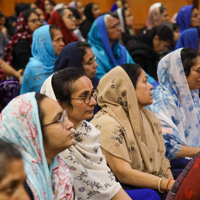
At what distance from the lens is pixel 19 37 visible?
207 inches

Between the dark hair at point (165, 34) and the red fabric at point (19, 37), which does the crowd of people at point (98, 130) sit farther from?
the red fabric at point (19, 37)

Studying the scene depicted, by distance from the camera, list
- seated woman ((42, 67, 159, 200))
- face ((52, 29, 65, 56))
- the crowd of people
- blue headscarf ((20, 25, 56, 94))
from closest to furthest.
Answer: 1. the crowd of people
2. seated woman ((42, 67, 159, 200))
3. blue headscarf ((20, 25, 56, 94))
4. face ((52, 29, 65, 56))

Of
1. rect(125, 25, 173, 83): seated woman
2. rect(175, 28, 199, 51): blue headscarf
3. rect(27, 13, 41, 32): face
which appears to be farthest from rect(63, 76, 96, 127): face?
rect(27, 13, 41, 32): face

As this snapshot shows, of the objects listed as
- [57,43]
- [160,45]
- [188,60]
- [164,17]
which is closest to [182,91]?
[188,60]

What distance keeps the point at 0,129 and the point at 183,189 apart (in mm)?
719

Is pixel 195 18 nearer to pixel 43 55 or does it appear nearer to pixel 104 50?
pixel 104 50

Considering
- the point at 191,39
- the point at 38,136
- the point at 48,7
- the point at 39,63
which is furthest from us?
the point at 48,7

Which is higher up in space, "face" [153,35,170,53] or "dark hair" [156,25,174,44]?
"dark hair" [156,25,174,44]

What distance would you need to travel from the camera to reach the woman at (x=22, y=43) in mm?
5082

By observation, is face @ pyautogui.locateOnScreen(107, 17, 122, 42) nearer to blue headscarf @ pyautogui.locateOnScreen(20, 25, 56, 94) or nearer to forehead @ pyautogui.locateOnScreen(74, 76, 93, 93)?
blue headscarf @ pyautogui.locateOnScreen(20, 25, 56, 94)

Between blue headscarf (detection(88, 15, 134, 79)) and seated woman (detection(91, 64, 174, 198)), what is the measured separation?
75.2 inches

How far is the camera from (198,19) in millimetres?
6309

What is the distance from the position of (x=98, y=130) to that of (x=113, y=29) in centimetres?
263

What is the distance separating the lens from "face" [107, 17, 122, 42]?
467 cm
